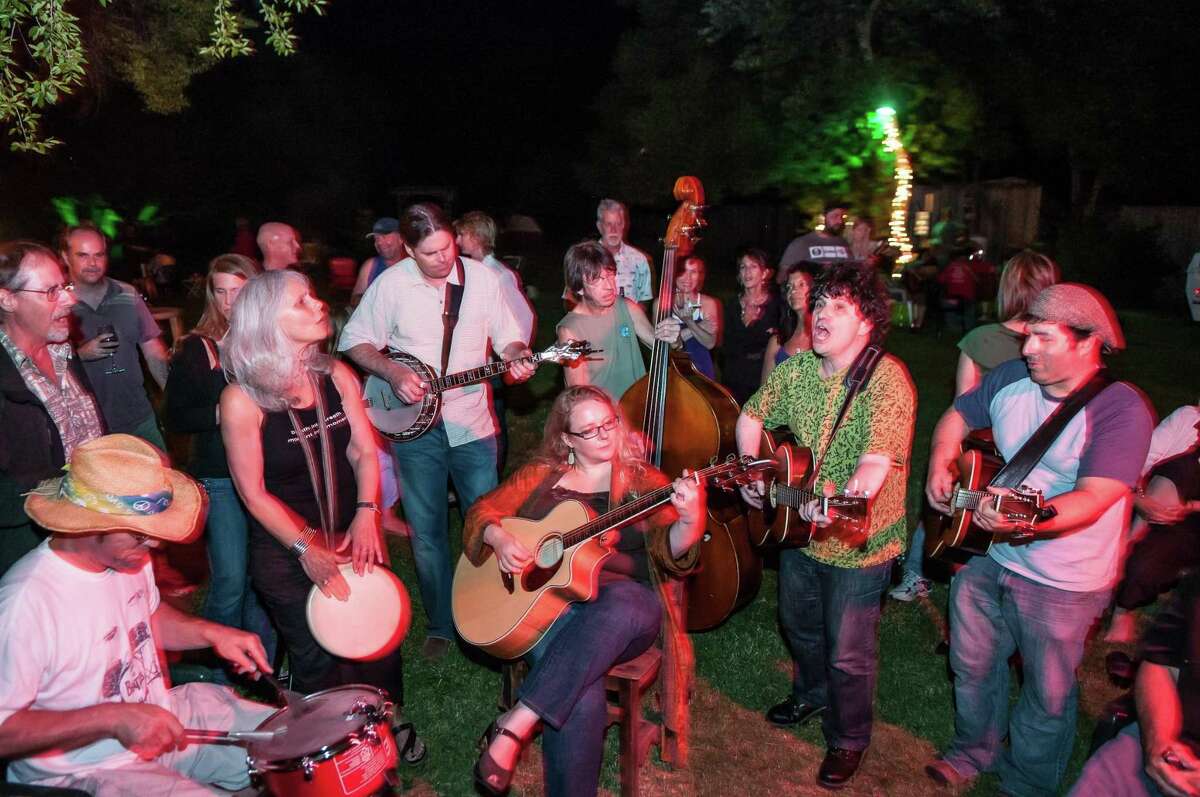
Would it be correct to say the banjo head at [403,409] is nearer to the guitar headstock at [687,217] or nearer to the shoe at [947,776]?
the guitar headstock at [687,217]

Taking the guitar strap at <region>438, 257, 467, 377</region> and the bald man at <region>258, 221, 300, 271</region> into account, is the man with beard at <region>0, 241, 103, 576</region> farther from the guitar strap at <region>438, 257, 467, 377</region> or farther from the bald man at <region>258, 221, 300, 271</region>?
the bald man at <region>258, 221, 300, 271</region>

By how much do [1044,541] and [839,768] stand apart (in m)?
1.34

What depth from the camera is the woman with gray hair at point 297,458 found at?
3.43 metres

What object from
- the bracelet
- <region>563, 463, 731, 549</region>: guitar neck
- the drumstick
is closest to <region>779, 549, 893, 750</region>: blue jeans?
Result: <region>563, 463, 731, 549</region>: guitar neck

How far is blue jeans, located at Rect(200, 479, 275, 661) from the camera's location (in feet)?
14.0

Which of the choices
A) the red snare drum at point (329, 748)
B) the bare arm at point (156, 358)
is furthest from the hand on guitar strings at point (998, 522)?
the bare arm at point (156, 358)

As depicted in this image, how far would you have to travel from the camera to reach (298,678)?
3.71 metres

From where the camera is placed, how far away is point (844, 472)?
12.0 ft

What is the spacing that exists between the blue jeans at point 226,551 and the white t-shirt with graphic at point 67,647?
137cm

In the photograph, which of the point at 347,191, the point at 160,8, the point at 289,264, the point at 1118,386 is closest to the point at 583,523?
the point at 1118,386

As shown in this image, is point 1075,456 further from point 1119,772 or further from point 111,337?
point 111,337

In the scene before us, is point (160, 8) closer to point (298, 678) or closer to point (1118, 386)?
point (298, 678)

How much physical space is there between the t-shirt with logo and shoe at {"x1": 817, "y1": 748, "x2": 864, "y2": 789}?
1.09 meters

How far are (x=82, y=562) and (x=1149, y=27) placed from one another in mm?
24717
